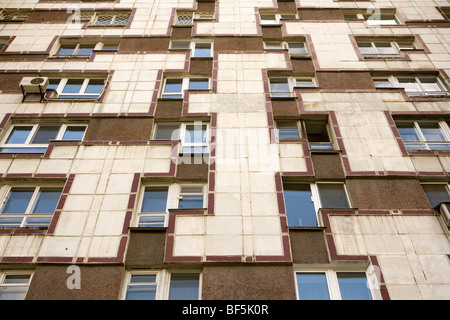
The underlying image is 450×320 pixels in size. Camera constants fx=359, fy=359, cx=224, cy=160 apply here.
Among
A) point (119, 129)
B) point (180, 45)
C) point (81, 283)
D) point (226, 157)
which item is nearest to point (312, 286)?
point (226, 157)

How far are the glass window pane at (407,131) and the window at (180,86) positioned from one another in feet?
25.0

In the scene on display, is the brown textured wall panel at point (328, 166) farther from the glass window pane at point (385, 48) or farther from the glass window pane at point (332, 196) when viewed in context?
the glass window pane at point (385, 48)

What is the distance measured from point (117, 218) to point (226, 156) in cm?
394

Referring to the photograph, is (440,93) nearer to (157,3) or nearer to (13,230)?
(157,3)

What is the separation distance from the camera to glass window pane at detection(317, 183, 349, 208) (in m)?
11.0

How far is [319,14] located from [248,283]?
48.0ft

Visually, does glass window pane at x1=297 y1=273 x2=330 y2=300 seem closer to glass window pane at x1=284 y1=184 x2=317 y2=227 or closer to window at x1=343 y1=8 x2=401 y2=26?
glass window pane at x1=284 y1=184 x2=317 y2=227

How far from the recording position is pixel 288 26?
1762 centimetres

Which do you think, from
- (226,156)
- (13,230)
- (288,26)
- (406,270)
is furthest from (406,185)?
(13,230)

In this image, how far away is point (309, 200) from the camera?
11164mm

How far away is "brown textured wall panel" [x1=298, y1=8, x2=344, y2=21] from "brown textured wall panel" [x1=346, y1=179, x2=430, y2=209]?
10363mm

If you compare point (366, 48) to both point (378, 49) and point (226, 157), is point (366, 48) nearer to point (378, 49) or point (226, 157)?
point (378, 49)

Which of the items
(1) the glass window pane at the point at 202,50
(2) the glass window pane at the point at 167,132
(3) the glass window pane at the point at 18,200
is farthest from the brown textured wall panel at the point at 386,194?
(3) the glass window pane at the point at 18,200

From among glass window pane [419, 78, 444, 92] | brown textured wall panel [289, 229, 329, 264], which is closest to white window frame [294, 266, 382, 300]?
brown textured wall panel [289, 229, 329, 264]
